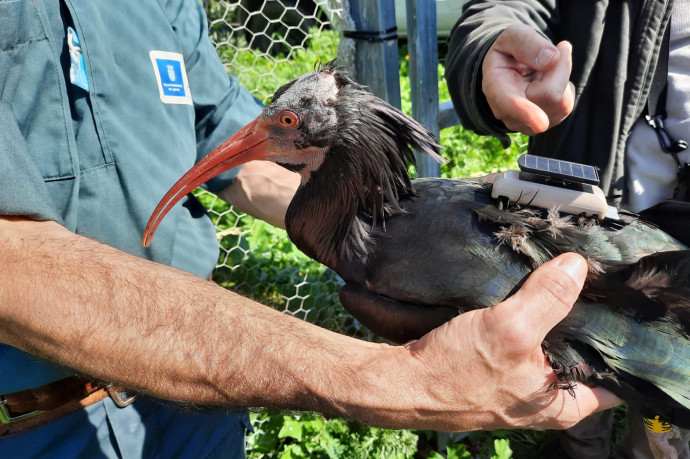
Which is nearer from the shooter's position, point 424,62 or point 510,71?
point 510,71

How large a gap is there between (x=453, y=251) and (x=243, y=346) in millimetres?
653

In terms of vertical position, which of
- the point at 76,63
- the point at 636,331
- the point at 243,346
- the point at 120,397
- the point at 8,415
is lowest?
the point at 120,397

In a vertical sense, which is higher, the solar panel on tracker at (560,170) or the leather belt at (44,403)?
the solar panel on tracker at (560,170)

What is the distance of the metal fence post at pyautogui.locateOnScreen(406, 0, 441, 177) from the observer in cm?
241

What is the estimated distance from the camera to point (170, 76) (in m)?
1.99

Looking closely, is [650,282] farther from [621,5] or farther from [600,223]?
[621,5]

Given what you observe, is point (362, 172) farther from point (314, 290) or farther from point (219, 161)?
point (314, 290)

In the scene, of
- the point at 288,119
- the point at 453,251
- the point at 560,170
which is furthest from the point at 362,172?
the point at 560,170

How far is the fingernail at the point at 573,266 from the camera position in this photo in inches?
56.1

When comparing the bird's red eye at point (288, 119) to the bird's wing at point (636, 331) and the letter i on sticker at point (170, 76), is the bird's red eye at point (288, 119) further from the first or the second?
the bird's wing at point (636, 331)

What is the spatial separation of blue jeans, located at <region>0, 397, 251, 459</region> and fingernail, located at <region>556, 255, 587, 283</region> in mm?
1030

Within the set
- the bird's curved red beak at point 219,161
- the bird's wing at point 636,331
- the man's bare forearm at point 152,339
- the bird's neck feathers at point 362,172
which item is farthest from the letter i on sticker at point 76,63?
the bird's wing at point 636,331

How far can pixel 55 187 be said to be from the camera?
1.68 m

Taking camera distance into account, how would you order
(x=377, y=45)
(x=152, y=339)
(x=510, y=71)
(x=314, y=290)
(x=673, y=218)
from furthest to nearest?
(x=314, y=290), (x=377, y=45), (x=510, y=71), (x=673, y=218), (x=152, y=339)
